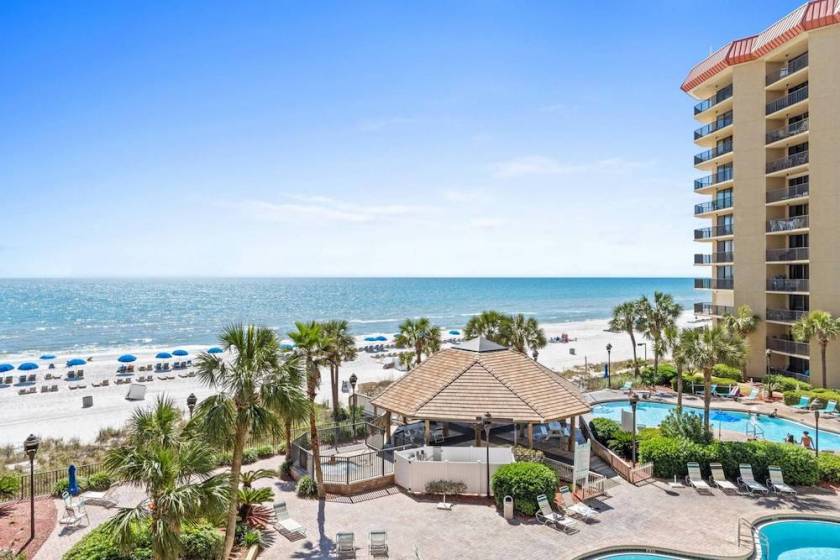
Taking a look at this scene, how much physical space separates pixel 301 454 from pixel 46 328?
95689 millimetres

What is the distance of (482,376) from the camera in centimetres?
2044

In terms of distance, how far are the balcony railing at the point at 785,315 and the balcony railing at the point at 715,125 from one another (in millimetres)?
14627

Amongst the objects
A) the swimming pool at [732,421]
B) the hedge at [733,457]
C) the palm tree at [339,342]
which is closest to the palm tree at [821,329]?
the swimming pool at [732,421]

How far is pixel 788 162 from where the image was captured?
34.8m

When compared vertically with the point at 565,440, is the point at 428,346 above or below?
above

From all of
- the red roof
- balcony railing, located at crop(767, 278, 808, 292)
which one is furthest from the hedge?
the red roof

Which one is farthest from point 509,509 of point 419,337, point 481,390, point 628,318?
point 628,318

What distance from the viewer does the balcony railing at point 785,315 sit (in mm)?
34188

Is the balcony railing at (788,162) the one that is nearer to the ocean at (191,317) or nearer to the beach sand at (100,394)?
the beach sand at (100,394)

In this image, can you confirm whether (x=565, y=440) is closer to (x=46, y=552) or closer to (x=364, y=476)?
(x=364, y=476)

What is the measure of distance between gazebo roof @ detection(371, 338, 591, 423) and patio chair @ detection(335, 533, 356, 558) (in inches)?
241

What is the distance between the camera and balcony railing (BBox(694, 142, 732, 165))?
39688 millimetres

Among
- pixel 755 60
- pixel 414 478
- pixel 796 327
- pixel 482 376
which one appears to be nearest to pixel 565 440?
pixel 482 376

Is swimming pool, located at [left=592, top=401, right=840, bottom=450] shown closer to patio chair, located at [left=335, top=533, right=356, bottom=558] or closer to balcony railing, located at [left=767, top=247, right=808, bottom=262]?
balcony railing, located at [left=767, top=247, right=808, bottom=262]
